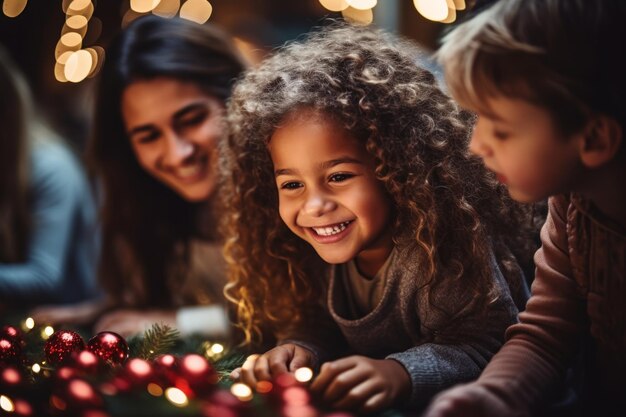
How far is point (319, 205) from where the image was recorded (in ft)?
3.34

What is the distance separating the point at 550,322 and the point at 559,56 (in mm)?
377

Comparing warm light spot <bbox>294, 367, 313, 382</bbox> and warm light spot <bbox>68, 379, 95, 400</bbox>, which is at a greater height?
warm light spot <bbox>68, 379, 95, 400</bbox>

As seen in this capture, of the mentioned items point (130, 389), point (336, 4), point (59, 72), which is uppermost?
point (130, 389)

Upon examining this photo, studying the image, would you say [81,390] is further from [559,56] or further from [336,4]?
[336,4]

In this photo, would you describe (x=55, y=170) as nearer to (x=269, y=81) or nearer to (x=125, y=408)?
(x=269, y=81)

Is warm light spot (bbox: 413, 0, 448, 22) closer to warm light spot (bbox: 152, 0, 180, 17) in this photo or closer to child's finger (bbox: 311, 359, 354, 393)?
A: warm light spot (bbox: 152, 0, 180, 17)

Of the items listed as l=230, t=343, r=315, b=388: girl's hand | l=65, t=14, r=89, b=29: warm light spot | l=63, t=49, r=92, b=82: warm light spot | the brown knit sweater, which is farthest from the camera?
l=65, t=14, r=89, b=29: warm light spot

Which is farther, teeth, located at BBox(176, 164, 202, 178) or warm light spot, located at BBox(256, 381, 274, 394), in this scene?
teeth, located at BBox(176, 164, 202, 178)

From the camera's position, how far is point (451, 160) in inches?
41.5

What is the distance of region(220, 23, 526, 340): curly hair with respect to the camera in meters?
1.03

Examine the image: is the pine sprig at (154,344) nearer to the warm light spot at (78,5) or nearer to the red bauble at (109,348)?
the red bauble at (109,348)

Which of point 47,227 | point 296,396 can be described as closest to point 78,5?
point 47,227

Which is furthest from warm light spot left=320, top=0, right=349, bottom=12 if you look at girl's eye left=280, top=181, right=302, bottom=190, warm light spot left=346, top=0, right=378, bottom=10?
girl's eye left=280, top=181, right=302, bottom=190

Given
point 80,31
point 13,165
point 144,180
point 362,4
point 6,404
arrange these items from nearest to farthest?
point 6,404 < point 144,180 < point 13,165 < point 362,4 < point 80,31
